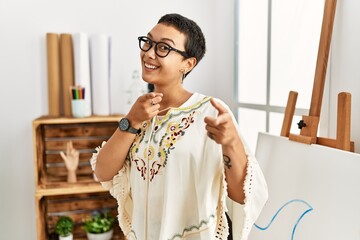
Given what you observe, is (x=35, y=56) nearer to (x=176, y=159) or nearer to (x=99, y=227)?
(x=99, y=227)

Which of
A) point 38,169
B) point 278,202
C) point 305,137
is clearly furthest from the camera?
point 38,169

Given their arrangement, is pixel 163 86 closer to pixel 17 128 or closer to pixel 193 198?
pixel 193 198

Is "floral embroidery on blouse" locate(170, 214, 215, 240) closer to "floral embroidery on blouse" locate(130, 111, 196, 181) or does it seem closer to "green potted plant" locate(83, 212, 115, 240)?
"floral embroidery on blouse" locate(130, 111, 196, 181)

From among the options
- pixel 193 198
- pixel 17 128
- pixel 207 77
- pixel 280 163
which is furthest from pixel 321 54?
pixel 17 128

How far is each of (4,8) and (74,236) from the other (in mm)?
1343

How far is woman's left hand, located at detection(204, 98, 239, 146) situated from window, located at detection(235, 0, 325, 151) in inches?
29.7

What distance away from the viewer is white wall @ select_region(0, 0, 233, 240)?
2.04 metres

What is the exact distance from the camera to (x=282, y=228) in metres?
1.32

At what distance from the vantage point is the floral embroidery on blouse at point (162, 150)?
985mm

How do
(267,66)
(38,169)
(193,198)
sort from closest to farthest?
(193,198)
(267,66)
(38,169)

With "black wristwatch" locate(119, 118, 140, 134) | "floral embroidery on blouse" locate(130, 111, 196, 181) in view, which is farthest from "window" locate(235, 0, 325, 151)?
"black wristwatch" locate(119, 118, 140, 134)

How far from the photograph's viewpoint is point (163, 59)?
0.98 metres

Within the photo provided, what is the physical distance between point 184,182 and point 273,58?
3.12 ft

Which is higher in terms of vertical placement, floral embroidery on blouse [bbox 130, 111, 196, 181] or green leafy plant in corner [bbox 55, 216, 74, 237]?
floral embroidery on blouse [bbox 130, 111, 196, 181]
